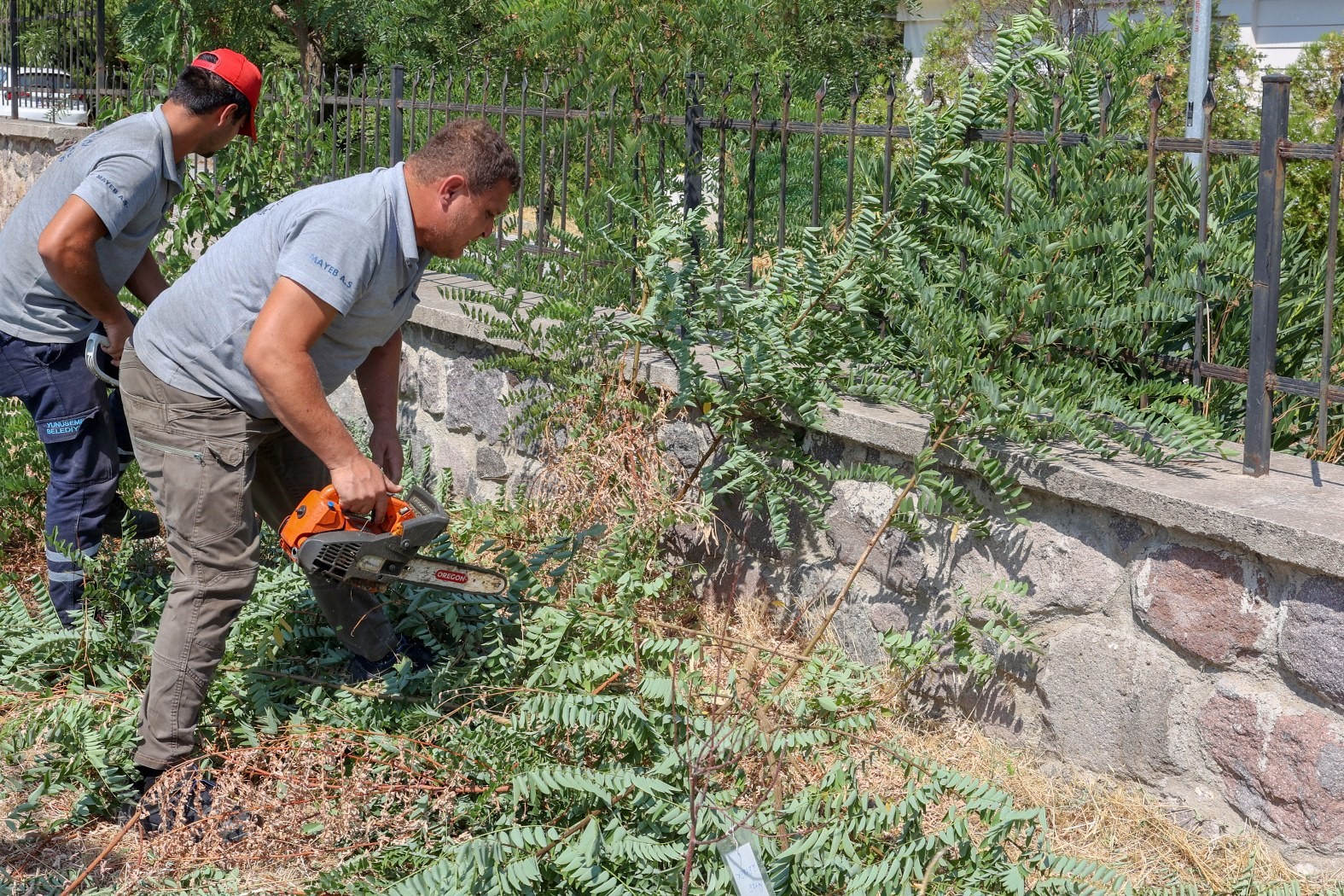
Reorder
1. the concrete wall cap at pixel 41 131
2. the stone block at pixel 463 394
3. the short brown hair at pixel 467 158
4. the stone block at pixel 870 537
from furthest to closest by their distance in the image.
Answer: the concrete wall cap at pixel 41 131 → the stone block at pixel 463 394 → the stone block at pixel 870 537 → the short brown hair at pixel 467 158

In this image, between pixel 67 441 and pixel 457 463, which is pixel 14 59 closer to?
pixel 457 463

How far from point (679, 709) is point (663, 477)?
3.72 ft

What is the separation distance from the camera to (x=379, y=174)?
3062mm

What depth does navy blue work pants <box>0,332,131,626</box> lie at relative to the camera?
12.9ft

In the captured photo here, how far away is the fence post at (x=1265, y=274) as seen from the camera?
3.01 metres

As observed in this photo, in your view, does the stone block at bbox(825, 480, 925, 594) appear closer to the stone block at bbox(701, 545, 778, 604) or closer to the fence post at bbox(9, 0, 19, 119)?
the stone block at bbox(701, 545, 778, 604)

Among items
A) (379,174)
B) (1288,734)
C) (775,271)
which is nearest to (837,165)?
(775,271)

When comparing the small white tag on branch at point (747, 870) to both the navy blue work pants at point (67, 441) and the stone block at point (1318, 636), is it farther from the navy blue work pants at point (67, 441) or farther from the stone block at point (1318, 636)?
the navy blue work pants at point (67, 441)

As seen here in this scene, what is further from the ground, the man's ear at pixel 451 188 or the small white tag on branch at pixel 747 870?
the man's ear at pixel 451 188

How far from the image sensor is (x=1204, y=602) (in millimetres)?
2951

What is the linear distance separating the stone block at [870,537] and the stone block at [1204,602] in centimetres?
68

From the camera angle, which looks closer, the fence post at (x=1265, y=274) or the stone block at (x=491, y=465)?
the fence post at (x=1265, y=274)

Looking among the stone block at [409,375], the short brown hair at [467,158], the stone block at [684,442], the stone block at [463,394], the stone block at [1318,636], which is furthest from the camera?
the stone block at [409,375]

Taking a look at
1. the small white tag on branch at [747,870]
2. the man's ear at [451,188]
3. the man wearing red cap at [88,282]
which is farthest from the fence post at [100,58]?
the small white tag on branch at [747,870]
